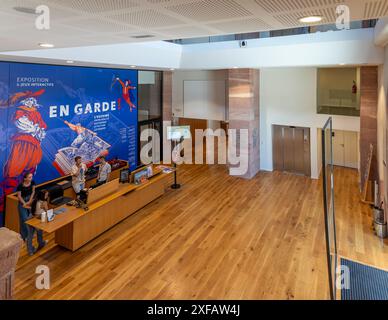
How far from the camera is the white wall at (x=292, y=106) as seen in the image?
9.93m

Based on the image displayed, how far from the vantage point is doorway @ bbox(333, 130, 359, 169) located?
11969 millimetres

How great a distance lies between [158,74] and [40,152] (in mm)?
5631

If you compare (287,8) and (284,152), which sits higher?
(287,8)

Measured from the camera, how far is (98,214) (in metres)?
6.16

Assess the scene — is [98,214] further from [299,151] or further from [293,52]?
[299,151]

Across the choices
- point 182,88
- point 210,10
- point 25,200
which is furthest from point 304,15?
point 182,88

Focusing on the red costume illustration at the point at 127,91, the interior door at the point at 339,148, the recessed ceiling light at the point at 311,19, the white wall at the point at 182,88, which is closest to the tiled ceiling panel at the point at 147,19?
the recessed ceiling light at the point at 311,19

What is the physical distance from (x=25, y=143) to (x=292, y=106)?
8579 millimetres

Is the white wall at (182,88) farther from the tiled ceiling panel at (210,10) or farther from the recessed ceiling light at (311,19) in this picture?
the tiled ceiling panel at (210,10)

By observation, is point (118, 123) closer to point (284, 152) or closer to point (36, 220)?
point (36, 220)

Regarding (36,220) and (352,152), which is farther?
(352,152)

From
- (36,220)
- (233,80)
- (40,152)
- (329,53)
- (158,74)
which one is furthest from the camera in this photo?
(158,74)

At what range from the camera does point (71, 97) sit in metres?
7.54
